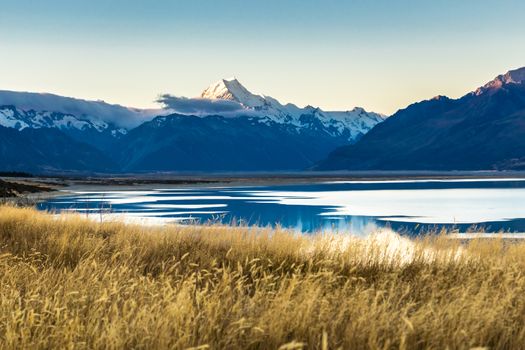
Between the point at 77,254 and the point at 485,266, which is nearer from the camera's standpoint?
the point at 485,266

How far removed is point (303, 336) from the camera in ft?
21.8

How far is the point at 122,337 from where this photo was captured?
239 inches

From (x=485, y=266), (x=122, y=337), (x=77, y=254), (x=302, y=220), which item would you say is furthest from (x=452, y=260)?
(x=302, y=220)

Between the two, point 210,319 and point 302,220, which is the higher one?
point 210,319

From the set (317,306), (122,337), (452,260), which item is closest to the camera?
(122,337)

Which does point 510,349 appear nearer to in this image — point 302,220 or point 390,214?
point 302,220

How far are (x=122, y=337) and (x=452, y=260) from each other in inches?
330

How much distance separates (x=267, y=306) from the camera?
747cm

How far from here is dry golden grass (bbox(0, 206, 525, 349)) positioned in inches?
247

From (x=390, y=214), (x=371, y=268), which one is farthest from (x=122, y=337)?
(x=390, y=214)

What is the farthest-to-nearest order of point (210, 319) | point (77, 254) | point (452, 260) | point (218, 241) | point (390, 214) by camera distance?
point (390, 214)
point (218, 241)
point (77, 254)
point (452, 260)
point (210, 319)

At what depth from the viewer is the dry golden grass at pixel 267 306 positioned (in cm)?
627

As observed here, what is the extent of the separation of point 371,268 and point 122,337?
7.18 meters

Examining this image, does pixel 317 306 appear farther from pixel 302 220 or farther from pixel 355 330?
pixel 302 220
